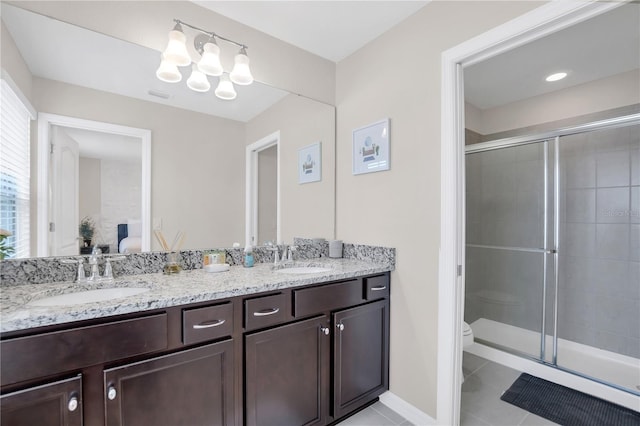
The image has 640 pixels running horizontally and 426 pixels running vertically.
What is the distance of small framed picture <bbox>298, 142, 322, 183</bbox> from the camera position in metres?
2.27

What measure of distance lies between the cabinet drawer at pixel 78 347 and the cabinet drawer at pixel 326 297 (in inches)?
24.2

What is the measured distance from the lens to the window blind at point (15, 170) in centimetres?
124

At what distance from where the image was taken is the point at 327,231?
7.66ft

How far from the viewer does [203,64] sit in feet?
5.37

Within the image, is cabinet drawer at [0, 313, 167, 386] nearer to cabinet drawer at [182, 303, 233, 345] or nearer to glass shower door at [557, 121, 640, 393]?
cabinet drawer at [182, 303, 233, 345]

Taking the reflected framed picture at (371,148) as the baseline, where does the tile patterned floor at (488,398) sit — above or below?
below

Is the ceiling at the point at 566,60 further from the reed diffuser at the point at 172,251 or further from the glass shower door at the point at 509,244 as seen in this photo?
the reed diffuser at the point at 172,251

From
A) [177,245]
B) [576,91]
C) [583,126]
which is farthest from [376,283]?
[576,91]

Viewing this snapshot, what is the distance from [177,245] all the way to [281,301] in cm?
75

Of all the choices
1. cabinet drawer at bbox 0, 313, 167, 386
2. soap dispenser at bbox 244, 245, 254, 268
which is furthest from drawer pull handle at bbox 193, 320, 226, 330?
soap dispenser at bbox 244, 245, 254, 268

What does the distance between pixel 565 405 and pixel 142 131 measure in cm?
312

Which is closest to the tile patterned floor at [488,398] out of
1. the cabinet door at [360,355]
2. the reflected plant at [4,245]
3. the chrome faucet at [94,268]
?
the cabinet door at [360,355]

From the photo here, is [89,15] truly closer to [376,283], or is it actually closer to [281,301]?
[281,301]

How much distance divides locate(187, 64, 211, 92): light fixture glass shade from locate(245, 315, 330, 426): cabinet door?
4.76ft
